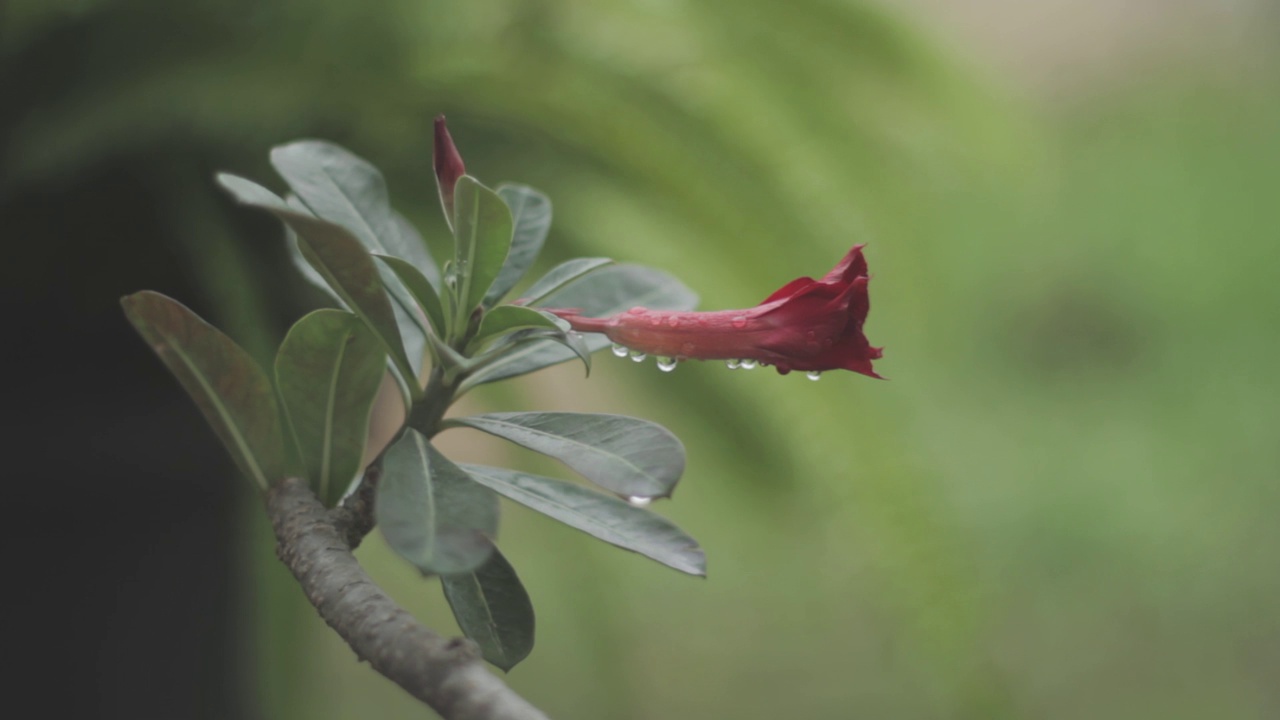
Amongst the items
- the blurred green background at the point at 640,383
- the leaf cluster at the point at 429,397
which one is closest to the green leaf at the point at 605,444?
the leaf cluster at the point at 429,397

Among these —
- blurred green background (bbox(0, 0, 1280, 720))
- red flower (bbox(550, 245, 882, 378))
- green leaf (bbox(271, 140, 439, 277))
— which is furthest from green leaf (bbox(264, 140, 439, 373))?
blurred green background (bbox(0, 0, 1280, 720))

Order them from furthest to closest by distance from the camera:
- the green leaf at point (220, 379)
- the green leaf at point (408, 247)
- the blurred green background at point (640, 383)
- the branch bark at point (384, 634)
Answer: the blurred green background at point (640, 383) < the green leaf at point (408, 247) < the green leaf at point (220, 379) < the branch bark at point (384, 634)

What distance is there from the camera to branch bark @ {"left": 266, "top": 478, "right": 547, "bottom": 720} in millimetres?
175

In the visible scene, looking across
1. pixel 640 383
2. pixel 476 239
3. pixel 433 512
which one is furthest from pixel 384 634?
pixel 640 383

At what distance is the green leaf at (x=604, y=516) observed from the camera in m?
0.26

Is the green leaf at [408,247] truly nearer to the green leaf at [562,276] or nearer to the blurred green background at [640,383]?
the green leaf at [562,276]

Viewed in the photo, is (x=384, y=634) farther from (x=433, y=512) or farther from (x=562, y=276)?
(x=562, y=276)

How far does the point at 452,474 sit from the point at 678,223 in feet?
2.11

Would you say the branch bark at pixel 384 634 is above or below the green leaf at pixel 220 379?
below

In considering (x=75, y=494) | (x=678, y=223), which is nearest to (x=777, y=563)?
(x=678, y=223)

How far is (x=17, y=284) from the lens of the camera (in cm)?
68

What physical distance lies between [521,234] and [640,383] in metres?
0.56

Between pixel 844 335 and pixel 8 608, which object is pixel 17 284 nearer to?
pixel 8 608

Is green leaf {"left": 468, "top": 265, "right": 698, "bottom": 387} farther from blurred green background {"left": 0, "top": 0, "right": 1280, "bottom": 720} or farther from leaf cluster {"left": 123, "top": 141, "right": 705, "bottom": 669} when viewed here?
blurred green background {"left": 0, "top": 0, "right": 1280, "bottom": 720}
